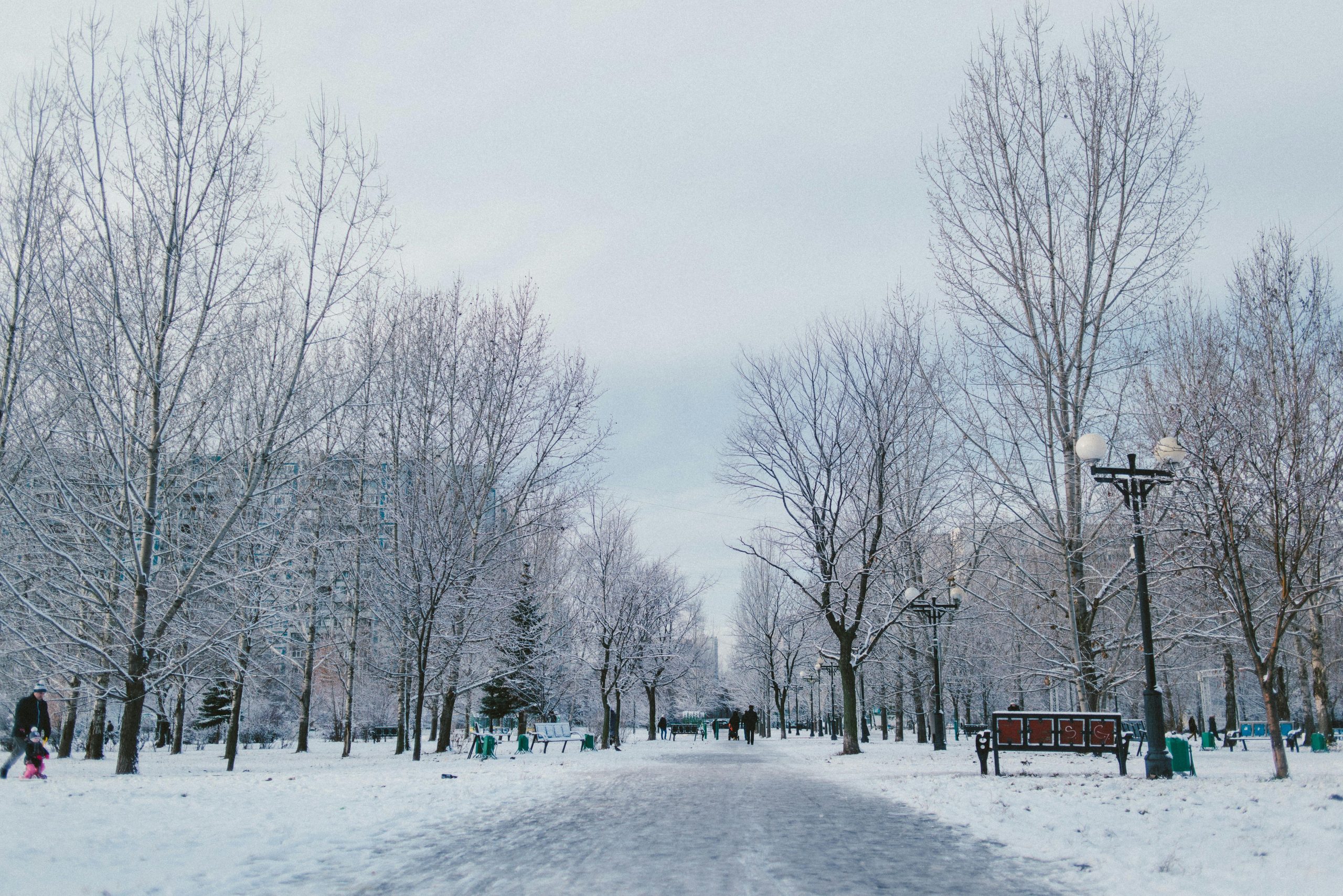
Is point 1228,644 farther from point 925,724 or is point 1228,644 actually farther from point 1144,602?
point 1144,602

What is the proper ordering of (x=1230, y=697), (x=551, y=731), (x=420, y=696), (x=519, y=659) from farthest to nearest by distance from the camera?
1. (x=1230, y=697)
2. (x=519, y=659)
3. (x=551, y=731)
4. (x=420, y=696)

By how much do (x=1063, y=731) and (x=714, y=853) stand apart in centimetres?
935

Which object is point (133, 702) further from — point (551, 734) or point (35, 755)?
point (551, 734)

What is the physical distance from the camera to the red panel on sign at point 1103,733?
1423 centimetres

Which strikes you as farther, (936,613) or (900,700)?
(900,700)

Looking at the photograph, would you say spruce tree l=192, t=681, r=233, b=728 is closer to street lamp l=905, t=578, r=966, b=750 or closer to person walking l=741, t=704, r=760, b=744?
person walking l=741, t=704, r=760, b=744

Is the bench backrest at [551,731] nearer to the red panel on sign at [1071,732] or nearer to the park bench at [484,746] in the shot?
the park bench at [484,746]

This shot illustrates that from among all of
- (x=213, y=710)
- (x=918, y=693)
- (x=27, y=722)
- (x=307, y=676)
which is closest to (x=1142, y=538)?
(x=27, y=722)

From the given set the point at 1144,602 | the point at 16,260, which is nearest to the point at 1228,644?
the point at 1144,602

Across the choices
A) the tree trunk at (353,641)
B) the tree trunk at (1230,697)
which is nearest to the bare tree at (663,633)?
the tree trunk at (353,641)

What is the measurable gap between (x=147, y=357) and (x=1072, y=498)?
62.5 feet

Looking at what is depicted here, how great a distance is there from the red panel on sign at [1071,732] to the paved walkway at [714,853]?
4.19 m

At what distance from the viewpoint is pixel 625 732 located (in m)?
63.7

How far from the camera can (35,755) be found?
40.1 feet
